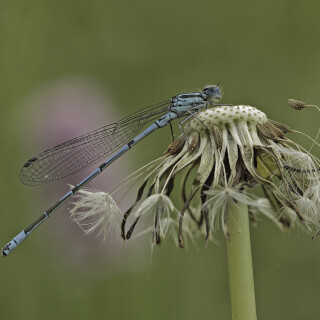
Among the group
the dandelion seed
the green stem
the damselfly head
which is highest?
the damselfly head

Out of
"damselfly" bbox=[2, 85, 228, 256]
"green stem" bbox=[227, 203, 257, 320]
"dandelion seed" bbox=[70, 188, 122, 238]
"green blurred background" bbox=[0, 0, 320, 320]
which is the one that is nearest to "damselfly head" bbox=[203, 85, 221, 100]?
"green blurred background" bbox=[0, 0, 320, 320]

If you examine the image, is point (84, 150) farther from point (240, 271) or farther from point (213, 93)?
point (240, 271)

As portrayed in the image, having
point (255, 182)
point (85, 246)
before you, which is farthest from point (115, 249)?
point (255, 182)

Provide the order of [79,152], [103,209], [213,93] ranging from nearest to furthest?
1. [103,209]
2. [213,93]
3. [79,152]

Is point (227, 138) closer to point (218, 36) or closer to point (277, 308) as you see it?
point (277, 308)

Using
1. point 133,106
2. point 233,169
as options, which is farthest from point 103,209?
point 133,106

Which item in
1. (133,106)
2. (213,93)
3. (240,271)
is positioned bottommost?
(240,271)

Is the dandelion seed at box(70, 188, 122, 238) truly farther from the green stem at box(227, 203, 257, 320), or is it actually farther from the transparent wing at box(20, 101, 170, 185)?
the transparent wing at box(20, 101, 170, 185)
